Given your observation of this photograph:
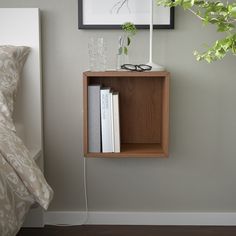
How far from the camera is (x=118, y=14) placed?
79.5 inches

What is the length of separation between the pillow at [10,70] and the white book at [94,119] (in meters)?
0.34

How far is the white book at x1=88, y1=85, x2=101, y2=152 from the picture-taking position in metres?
1.87

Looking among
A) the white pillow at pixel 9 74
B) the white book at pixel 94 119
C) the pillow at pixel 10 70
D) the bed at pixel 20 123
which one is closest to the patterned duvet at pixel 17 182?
the bed at pixel 20 123

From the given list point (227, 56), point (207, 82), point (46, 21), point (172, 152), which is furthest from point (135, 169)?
point (46, 21)

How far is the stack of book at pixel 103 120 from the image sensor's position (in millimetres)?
1866

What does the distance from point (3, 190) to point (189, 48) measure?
1214mm

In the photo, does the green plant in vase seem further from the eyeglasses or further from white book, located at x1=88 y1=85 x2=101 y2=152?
white book, located at x1=88 y1=85 x2=101 y2=152

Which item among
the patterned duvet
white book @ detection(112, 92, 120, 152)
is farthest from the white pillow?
white book @ detection(112, 92, 120, 152)

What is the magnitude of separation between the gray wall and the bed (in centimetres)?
7

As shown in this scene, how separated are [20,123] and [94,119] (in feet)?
1.36

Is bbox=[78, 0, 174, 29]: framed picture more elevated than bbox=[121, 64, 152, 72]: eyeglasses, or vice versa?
bbox=[78, 0, 174, 29]: framed picture

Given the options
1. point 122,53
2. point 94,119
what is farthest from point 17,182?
point 122,53

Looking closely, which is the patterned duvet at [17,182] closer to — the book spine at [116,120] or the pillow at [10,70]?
the pillow at [10,70]

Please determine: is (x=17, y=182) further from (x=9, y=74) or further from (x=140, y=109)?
(x=140, y=109)
